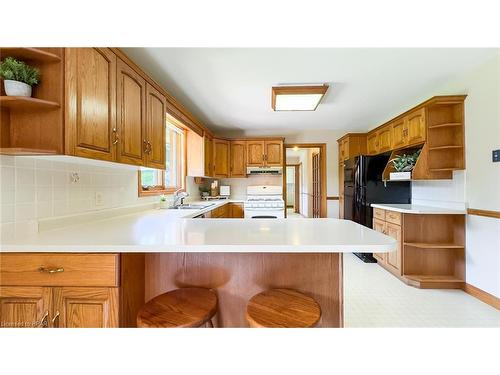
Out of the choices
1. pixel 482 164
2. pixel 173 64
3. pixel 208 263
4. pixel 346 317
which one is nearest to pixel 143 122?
pixel 173 64

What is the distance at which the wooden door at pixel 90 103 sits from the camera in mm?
1189

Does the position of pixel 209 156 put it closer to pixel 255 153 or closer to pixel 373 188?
pixel 255 153

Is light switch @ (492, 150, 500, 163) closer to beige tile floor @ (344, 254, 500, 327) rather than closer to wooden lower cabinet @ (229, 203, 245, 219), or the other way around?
beige tile floor @ (344, 254, 500, 327)

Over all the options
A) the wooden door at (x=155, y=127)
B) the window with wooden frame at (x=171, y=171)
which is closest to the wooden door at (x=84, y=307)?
the wooden door at (x=155, y=127)

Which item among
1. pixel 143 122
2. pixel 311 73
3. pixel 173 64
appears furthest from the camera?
pixel 311 73

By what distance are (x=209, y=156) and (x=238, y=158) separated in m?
0.67

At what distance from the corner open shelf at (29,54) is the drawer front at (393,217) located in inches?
133

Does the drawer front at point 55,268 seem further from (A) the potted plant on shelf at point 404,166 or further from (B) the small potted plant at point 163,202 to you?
(A) the potted plant on shelf at point 404,166

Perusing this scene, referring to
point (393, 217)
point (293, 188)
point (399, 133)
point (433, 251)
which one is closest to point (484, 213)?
point (433, 251)

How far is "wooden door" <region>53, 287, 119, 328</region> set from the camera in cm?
104

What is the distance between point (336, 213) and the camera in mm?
4777

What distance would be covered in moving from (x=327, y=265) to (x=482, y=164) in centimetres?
217

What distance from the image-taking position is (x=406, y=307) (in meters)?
2.13
